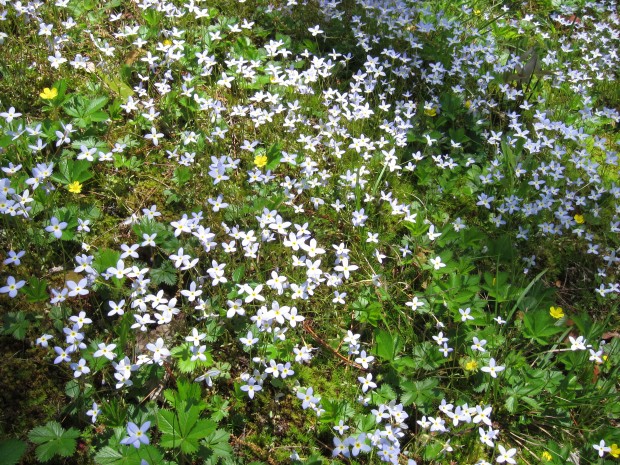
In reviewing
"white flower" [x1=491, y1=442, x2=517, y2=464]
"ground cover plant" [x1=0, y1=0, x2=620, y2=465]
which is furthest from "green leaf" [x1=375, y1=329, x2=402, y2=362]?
"white flower" [x1=491, y1=442, x2=517, y2=464]

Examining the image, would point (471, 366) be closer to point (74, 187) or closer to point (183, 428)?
point (183, 428)

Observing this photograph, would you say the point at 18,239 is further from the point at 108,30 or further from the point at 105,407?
the point at 108,30

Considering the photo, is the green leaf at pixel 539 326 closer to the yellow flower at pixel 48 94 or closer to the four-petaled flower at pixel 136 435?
the four-petaled flower at pixel 136 435

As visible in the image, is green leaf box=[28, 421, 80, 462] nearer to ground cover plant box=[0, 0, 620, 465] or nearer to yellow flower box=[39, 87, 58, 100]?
ground cover plant box=[0, 0, 620, 465]

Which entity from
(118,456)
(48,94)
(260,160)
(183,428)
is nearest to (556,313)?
(260,160)

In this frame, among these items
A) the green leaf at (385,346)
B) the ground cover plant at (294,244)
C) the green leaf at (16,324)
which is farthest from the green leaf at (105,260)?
the green leaf at (385,346)

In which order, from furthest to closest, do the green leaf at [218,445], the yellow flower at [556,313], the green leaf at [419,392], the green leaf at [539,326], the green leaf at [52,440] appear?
the yellow flower at [556,313] → the green leaf at [539,326] → the green leaf at [419,392] → the green leaf at [218,445] → the green leaf at [52,440]
